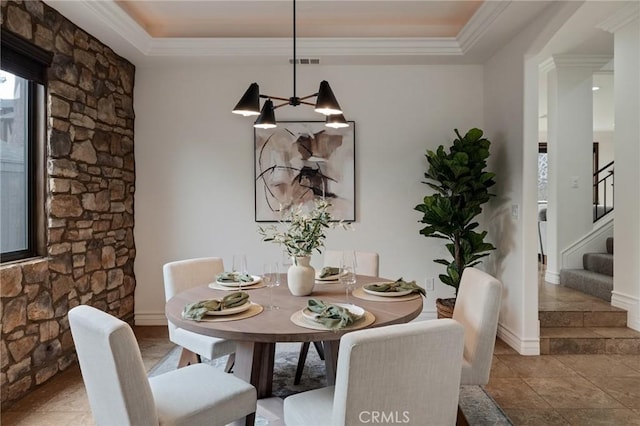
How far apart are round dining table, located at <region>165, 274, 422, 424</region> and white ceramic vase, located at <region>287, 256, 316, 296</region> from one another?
0.04 m

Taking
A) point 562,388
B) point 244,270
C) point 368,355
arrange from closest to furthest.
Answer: point 368,355
point 244,270
point 562,388

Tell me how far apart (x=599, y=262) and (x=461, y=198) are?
80.3 inches

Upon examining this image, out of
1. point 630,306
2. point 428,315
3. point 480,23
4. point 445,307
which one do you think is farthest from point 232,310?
point 630,306

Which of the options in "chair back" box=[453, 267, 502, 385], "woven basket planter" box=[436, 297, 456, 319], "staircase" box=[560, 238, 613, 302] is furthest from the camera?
"staircase" box=[560, 238, 613, 302]

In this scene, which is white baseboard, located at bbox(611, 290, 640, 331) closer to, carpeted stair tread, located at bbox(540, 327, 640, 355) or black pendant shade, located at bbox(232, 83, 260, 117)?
carpeted stair tread, located at bbox(540, 327, 640, 355)

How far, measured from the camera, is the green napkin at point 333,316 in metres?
1.58

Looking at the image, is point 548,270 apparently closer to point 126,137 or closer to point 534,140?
point 534,140

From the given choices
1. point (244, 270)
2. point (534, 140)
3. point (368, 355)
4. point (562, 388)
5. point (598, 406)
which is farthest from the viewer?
point (534, 140)

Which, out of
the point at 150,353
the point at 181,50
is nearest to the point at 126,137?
the point at 181,50

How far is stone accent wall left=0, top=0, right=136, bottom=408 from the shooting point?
250 centimetres

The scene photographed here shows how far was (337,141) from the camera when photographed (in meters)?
3.93

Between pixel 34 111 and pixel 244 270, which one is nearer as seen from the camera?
pixel 244 270

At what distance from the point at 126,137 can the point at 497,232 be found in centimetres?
367

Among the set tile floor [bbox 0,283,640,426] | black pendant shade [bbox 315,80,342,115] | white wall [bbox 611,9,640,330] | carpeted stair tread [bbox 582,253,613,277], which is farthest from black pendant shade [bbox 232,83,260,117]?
carpeted stair tread [bbox 582,253,613,277]
